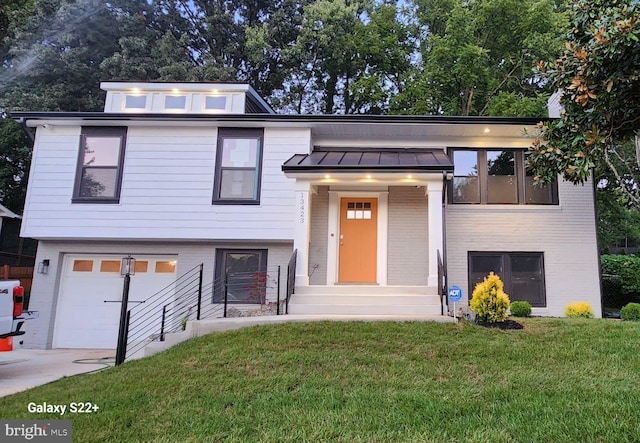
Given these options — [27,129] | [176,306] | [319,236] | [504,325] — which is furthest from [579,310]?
[27,129]

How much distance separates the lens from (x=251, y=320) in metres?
6.77

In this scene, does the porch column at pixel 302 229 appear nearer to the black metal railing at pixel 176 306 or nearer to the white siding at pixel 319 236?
the white siding at pixel 319 236

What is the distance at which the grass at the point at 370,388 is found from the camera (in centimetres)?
330

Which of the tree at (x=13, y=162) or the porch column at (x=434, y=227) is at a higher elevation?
the tree at (x=13, y=162)

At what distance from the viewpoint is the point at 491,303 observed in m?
6.70

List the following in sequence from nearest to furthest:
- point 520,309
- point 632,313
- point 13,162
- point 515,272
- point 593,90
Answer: point 593,90 < point 632,313 < point 520,309 < point 515,272 < point 13,162

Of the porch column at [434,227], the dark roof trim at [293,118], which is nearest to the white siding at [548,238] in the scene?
the porch column at [434,227]

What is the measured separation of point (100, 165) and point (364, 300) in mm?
6700

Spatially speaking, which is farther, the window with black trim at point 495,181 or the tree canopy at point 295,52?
the tree canopy at point 295,52

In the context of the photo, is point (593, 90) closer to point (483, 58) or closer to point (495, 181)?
point (495, 181)

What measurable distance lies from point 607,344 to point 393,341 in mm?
2793

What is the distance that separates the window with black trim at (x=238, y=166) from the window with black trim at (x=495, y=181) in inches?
176

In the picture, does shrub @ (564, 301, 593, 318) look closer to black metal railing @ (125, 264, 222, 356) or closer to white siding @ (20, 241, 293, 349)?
white siding @ (20, 241, 293, 349)

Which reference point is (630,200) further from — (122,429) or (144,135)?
(144,135)
